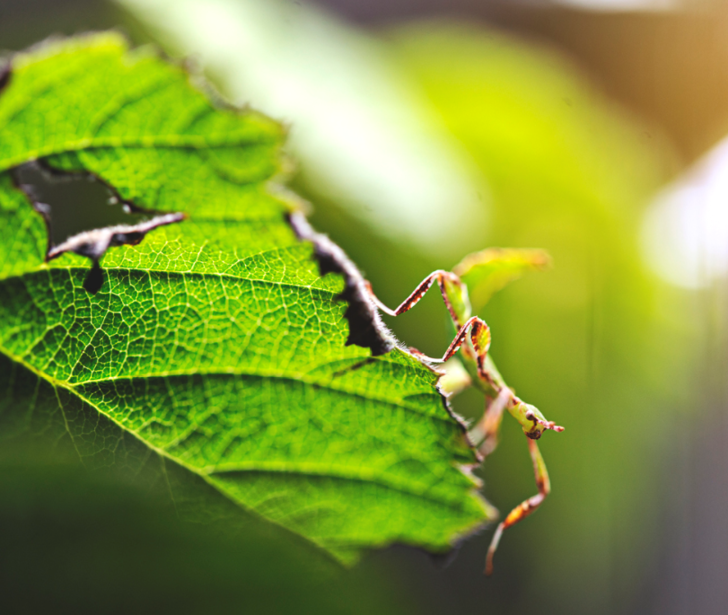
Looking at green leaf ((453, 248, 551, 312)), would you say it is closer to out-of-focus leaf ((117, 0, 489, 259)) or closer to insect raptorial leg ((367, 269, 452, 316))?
insect raptorial leg ((367, 269, 452, 316))

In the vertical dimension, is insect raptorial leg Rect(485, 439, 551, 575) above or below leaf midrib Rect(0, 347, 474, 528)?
below

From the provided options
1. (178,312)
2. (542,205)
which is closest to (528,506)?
(178,312)

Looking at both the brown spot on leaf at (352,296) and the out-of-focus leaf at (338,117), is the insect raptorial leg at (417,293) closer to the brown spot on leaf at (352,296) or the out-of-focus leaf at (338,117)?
the brown spot on leaf at (352,296)

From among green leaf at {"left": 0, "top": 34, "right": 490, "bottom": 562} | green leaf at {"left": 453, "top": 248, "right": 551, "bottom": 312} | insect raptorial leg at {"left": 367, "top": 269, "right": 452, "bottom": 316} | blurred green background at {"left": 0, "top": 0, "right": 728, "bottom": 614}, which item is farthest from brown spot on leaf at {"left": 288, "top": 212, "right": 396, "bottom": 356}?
blurred green background at {"left": 0, "top": 0, "right": 728, "bottom": 614}

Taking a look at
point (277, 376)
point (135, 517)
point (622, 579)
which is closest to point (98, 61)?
point (277, 376)

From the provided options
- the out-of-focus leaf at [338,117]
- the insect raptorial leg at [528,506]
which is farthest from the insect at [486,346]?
the out-of-focus leaf at [338,117]

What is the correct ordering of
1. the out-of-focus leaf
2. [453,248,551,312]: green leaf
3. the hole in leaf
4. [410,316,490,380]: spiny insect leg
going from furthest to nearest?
the out-of-focus leaf < [453,248,551,312]: green leaf < [410,316,490,380]: spiny insect leg < the hole in leaf
